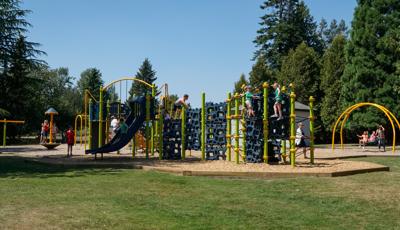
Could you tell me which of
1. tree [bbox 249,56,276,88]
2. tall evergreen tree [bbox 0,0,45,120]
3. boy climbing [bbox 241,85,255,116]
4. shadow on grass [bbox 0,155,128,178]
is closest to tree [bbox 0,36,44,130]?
tall evergreen tree [bbox 0,0,45,120]

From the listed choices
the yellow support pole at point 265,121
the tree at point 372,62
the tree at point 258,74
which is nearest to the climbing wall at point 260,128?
the yellow support pole at point 265,121

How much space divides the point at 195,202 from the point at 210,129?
32.2ft

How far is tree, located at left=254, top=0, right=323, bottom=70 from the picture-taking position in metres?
64.3

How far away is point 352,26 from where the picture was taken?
4312cm

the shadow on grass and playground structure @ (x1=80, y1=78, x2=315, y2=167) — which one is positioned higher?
playground structure @ (x1=80, y1=78, x2=315, y2=167)

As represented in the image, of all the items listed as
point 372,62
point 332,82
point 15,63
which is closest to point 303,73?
point 332,82

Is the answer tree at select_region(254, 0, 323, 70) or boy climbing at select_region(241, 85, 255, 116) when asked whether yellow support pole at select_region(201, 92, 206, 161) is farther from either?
tree at select_region(254, 0, 323, 70)

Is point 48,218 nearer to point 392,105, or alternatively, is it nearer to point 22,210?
point 22,210

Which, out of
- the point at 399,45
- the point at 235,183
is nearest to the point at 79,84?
the point at 399,45

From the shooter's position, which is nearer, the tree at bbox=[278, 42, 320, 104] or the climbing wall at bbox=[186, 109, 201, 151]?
the climbing wall at bbox=[186, 109, 201, 151]

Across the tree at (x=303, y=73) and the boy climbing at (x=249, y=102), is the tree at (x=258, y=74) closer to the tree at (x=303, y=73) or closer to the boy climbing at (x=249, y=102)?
the tree at (x=303, y=73)

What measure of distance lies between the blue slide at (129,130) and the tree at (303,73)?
1338 inches

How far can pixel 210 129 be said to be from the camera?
18594 millimetres

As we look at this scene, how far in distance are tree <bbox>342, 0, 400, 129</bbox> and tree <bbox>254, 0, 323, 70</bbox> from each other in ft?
67.8
